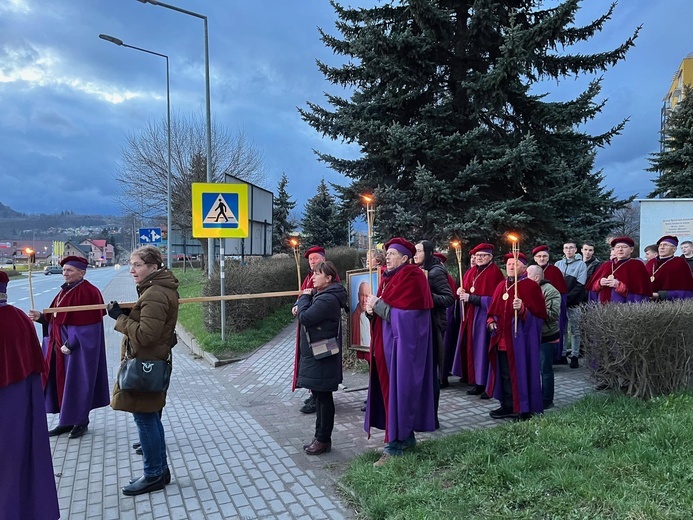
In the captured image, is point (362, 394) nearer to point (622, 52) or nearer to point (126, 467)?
point (126, 467)

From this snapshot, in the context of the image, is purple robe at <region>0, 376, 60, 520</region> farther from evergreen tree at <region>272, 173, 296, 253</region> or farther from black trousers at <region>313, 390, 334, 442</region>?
evergreen tree at <region>272, 173, 296, 253</region>

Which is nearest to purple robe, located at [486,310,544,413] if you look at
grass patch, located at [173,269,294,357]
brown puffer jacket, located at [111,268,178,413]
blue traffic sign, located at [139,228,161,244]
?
brown puffer jacket, located at [111,268,178,413]

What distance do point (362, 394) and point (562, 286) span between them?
380 cm

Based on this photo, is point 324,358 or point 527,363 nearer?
point 324,358

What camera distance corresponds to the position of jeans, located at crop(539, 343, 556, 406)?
619cm

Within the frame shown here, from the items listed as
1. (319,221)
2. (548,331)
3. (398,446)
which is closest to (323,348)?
(398,446)

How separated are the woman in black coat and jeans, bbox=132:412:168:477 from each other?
138 centimetres

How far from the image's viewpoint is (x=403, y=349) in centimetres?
446

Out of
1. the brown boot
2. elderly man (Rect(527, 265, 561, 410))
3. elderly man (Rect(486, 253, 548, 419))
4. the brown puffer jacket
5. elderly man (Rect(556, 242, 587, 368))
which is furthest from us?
elderly man (Rect(556, 242, 587, 368))

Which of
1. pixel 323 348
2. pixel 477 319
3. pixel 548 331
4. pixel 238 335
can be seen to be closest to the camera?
pixel 323 348

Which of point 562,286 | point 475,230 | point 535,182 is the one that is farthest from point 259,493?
point 535,182

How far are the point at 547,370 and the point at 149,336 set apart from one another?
4790 millimetres

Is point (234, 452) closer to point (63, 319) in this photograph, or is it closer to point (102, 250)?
point (63, 319)

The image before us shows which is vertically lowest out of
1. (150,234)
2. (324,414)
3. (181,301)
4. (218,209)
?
(324,414)
